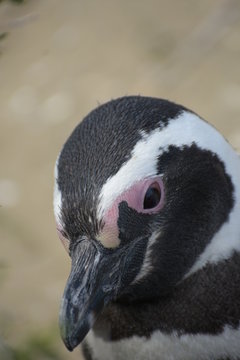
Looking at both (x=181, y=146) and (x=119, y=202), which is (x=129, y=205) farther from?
(x=181, y=146)

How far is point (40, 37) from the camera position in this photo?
342 centimetres

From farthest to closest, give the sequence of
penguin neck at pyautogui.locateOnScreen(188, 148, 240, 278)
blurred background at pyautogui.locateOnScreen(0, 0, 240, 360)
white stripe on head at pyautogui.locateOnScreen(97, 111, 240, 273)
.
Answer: blurred background at pyautogui.locateOnScreen(0, 0, 240, 360) → penguin neck at pyautogui.locateOnScreen(188, 148, 240, 278) → white stripe on head at pyautogui.locateOnScreen(97, 111, 240, 273)

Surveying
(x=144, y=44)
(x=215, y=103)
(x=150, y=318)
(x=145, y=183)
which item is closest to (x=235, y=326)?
(x=150, y=318)

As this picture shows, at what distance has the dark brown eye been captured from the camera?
162 centimetres

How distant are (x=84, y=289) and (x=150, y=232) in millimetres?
170

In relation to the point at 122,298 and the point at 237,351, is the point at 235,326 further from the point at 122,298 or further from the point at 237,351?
the point at 122,298

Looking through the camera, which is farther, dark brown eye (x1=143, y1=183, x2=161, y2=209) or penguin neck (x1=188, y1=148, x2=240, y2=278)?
penguin neck (x1=188, y1=148, x2=240, y2=278)

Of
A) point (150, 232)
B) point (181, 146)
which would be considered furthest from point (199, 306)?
point (181, 146)

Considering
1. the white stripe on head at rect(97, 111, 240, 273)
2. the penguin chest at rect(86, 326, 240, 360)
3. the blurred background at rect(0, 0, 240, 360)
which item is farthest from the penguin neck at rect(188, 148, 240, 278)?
the blurred background at rect(0, 0, 240, 360)

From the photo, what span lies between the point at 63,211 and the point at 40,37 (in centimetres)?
192

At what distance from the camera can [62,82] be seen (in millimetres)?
3238

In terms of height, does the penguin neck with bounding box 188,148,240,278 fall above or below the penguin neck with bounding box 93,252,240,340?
above

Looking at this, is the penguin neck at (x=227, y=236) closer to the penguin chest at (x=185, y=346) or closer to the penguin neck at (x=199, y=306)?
the penguin neck at (x=199, y=306)

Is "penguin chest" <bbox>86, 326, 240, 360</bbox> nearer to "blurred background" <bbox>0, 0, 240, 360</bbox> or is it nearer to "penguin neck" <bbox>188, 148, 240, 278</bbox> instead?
"penguin neck" <bbox>188, 148, 240, 278</bbox>
